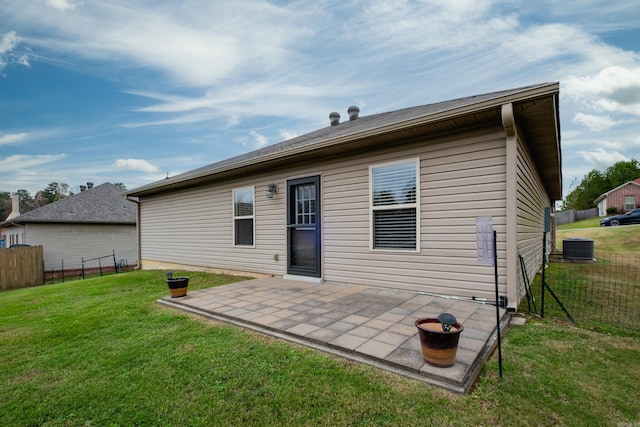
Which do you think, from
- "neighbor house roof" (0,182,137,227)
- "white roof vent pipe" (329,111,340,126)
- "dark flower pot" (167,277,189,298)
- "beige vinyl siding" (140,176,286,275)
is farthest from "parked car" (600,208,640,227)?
"neighbor house roof" (0,182,137,227)

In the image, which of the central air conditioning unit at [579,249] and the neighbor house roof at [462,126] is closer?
the neighbor house roof at [462,126]

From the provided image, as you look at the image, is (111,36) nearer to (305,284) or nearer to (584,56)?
(305,284)

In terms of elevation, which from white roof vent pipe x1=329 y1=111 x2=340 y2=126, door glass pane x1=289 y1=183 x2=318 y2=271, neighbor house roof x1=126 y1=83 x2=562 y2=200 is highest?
white roof vent pipe x1=329 y1=111 x2=340 y2=126

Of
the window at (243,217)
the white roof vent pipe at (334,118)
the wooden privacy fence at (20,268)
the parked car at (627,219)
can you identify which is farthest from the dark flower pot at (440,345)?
the parked car at (627,219)

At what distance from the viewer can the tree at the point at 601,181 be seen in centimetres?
3781

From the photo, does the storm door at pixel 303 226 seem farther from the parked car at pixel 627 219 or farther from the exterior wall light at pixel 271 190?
the parked car at pixel 627 219

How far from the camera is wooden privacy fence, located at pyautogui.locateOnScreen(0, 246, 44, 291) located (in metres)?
10.6

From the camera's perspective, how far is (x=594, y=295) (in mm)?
4879

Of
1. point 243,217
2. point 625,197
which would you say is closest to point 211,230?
point 243,217

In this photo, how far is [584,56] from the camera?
750cm

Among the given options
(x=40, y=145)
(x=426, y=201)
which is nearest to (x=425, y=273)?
(x=426, y=201)

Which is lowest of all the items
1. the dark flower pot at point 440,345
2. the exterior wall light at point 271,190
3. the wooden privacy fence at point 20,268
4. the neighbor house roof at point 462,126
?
the wooden privacy fence at point 20,268

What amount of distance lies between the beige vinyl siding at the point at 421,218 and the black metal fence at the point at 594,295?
3.48 ft

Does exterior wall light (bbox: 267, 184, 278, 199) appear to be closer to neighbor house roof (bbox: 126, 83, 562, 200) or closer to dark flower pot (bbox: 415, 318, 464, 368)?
neighbor house roof (bbox: 126, 83, 562, 200)
